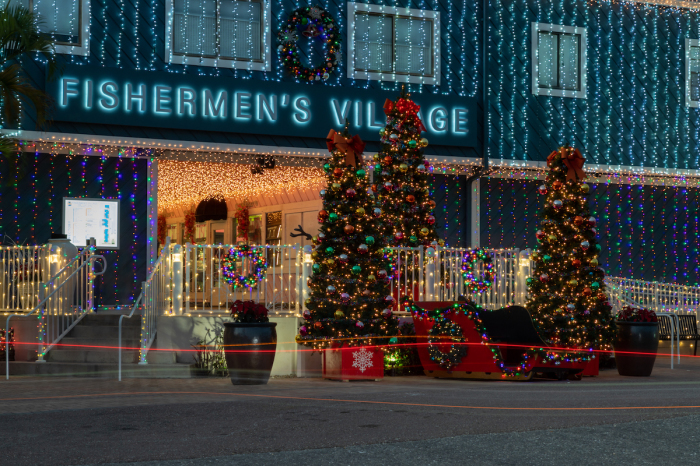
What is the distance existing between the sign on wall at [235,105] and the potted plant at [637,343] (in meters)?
6.03

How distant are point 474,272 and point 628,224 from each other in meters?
7.25

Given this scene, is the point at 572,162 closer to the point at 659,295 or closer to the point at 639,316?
the point at 639,316

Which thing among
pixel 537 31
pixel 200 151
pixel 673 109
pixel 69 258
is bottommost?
pixel 69 258

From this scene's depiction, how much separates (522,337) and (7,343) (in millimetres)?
7463

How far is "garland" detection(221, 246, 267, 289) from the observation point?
12.9m

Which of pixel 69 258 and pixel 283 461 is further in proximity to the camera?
pixel 69 258

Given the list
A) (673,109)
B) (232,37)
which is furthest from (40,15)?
(673,109)

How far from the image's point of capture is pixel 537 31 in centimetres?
1902

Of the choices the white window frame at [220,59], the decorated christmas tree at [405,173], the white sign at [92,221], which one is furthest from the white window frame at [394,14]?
the white sign at [92,221]

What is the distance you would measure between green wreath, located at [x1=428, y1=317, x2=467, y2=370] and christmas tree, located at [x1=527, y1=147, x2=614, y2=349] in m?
1.62

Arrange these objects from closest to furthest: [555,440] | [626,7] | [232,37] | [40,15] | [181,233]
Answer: [555,440]
[40,15]
[232,37]
[626,7]
[181,233]

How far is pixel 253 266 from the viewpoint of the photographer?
13.2 metres

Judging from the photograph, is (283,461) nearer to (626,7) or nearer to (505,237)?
(505,237)

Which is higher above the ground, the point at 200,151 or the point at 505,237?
the point at 200,151
